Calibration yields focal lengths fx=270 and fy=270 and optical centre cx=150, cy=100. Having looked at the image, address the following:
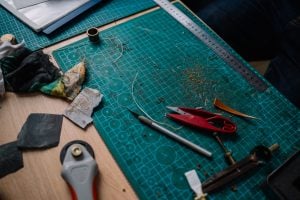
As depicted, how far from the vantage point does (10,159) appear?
2.71 ft

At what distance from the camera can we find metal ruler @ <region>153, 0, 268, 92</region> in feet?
3.59

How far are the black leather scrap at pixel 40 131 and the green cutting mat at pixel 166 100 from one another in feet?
0.44

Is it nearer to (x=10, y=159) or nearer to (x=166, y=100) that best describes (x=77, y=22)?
(x=166, y=100)

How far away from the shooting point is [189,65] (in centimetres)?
112

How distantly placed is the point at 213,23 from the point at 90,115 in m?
0.91

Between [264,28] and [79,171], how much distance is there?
1.25m

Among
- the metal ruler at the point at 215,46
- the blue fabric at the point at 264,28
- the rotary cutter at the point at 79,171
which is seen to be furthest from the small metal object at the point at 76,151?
the blue fabric at the point at 264,28

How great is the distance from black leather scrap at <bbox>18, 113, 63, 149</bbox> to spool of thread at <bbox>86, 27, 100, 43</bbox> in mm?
390

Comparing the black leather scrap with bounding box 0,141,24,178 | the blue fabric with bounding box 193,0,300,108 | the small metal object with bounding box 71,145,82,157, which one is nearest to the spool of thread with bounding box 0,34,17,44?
the black leather scrap with bounding box 0,141,24,178

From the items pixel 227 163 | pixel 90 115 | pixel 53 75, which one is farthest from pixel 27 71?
pixel 227 163

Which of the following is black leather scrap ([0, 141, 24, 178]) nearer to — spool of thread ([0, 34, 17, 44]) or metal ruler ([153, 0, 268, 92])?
spool of thread ([0, 34, 17, 44])

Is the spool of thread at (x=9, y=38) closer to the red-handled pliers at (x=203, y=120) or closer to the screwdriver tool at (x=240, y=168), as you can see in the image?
the red-handled pliers at (x=203, y=120)

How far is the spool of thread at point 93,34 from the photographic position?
3.76 ft

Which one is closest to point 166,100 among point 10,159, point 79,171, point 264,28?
point 79,171
